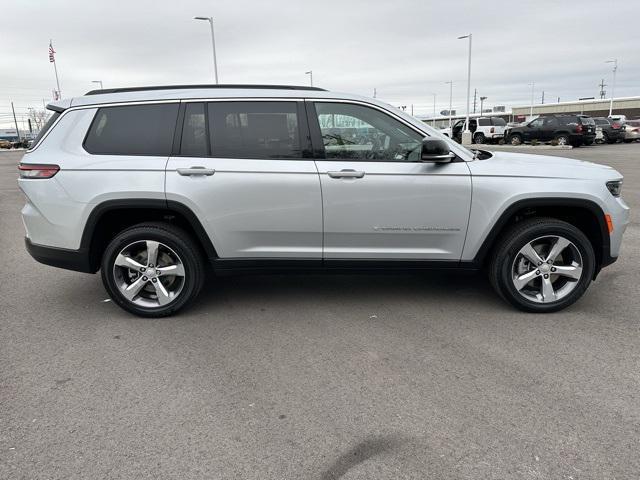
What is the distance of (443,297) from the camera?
15.4 ft

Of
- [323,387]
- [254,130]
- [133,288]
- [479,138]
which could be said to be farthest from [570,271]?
[479,138]

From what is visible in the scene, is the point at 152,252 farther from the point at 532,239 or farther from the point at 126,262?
the point at 532,239

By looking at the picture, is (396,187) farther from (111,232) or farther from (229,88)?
(111,232)

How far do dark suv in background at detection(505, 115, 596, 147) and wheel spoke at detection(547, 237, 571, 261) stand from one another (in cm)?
2567

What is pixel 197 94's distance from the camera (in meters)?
4.19

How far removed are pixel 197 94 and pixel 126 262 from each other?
1.52 meters

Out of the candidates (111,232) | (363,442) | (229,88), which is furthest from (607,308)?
(111,232)

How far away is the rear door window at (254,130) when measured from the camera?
13.4 feet

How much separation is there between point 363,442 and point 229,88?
3.02 metres

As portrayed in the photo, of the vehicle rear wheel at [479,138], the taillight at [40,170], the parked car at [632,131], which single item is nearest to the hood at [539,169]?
the taillight at [40,170]

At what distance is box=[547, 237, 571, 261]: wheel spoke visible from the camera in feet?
13.5

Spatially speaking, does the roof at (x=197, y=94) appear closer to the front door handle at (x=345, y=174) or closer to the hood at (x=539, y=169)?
the front door handle at (x=345, y=174)

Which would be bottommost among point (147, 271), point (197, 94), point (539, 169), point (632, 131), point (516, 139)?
point (516, 139)

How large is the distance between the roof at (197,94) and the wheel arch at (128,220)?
892 mm
